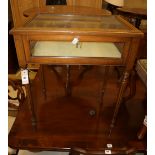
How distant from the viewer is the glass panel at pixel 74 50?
767mm

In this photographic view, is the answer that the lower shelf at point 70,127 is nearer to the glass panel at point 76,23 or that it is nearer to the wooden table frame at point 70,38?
the wooden table frame at point 70,38

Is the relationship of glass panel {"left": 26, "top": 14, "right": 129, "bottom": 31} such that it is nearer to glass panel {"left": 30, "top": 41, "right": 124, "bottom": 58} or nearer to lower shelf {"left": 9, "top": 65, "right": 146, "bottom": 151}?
glass panel {"left": 30, "top": 41, "right": 124, "bottom": 58}

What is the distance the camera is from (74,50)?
802mm

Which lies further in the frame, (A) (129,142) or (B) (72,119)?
(B) (72,119)

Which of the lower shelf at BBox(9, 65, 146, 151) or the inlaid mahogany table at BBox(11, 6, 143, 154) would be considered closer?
the inlaid mahogany table at BBox(11, 6, 143, 154)

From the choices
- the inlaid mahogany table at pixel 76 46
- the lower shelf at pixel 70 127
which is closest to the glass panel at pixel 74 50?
the inlaid mahogany table at pixel 76 46

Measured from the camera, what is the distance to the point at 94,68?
1565 millimetres

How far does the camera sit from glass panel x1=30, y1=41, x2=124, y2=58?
2.52 feet

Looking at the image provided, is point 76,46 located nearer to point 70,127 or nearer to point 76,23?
point 76,23

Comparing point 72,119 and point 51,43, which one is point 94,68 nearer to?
point 72,119

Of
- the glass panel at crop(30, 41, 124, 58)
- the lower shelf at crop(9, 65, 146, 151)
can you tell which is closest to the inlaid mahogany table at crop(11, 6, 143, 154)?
the glass panel at crop(30, 41, 124, 58)
